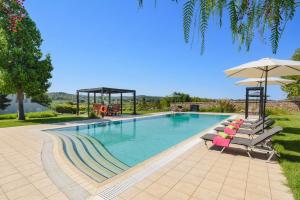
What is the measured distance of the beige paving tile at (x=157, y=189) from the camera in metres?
3.28

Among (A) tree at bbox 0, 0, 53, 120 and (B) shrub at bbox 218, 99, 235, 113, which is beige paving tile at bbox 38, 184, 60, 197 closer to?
(A) tree at bbox 0, 0, 53, 120

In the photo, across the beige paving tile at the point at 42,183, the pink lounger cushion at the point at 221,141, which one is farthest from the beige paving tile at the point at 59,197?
the pink lounger cushion at the point at 221,141

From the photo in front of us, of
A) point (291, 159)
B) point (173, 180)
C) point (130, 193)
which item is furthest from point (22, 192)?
point (291, 159)

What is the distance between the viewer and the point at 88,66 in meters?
26.2

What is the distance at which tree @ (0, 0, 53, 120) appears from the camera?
43.2 feet

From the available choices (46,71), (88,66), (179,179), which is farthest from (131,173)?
(88,66)

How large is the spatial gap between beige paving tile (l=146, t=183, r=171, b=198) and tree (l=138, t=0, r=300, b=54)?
2829 millimetres

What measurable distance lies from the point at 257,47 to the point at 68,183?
4.00 metres

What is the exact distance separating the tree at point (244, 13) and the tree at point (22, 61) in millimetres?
15297

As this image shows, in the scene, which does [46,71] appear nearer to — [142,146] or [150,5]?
[142,146]

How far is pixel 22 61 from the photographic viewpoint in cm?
1395

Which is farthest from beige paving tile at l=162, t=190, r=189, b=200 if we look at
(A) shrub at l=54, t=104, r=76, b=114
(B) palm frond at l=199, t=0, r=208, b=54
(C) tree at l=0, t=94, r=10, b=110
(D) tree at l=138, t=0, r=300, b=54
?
(C) tree at l=0, t=94, r=10, b=110

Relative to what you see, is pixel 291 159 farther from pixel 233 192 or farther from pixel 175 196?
pixel 175 196

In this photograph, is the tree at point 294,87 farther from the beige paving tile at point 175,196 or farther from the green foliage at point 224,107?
Answer: the beige paving tile at point 175,196
